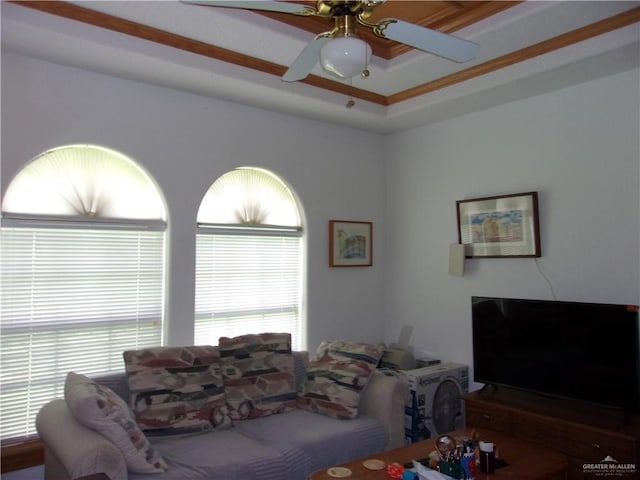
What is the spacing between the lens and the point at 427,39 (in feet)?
6.15

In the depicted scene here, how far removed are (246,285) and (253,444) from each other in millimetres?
1422

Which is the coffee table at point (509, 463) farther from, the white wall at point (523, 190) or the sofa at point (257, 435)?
the white wall at point (523, 190)

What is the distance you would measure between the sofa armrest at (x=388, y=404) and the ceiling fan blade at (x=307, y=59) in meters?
2.01

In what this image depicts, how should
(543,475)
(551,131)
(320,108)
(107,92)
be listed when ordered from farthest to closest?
(320,108)
(551,131)
(107,92)
(543,475)

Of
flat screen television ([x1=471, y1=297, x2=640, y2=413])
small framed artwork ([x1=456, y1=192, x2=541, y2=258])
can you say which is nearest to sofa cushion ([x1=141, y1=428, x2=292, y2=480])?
flat screen television ([x1=471, y1=297, x2=640, y2=413])

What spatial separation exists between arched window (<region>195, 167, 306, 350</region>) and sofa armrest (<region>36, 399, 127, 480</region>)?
1.30 metres

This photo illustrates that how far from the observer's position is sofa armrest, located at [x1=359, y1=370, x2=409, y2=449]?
10.3 feet

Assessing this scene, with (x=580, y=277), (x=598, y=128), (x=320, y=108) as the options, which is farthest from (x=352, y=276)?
(x=598, y=128)

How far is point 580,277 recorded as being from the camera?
3312 mm

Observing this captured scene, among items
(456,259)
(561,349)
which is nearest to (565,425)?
(561,349)

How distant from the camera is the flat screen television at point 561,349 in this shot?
283cm

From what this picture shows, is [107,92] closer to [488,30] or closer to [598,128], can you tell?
[488,30]

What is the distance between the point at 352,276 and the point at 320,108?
1487 millimetres

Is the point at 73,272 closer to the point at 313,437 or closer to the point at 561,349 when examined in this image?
the point at 313,437
